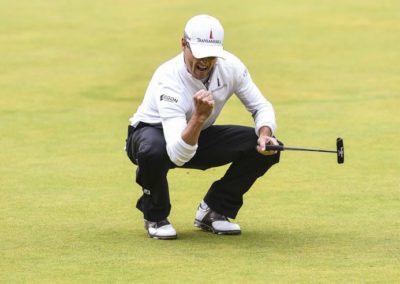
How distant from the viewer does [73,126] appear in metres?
11.0

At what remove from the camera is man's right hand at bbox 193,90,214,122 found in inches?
237

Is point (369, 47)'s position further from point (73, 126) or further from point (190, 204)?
point (190, 204)

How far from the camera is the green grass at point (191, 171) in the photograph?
6.08m

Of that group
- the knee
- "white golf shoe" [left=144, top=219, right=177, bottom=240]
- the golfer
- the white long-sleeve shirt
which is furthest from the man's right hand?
"white golf shoe" [left=144, top=219, right=177, bottom=240]

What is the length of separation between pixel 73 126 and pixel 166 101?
4.69 metres

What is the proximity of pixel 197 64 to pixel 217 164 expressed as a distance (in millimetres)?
730

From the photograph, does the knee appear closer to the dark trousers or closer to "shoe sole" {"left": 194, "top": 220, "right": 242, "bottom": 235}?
the dark trousers

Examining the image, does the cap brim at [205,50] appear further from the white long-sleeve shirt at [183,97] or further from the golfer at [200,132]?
the white long-sleeve shirt at [183,97]

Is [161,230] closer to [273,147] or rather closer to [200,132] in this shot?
[200,132]

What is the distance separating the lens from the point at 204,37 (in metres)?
6.30

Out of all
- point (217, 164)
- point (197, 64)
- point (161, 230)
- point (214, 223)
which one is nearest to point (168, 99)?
point (197, 64)

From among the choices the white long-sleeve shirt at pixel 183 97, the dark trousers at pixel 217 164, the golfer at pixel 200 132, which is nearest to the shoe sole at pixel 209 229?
the golfer at pixel 200 132

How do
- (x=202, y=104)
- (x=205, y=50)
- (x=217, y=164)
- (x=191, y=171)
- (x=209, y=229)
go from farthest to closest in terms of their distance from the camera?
(x=191, y=171), (x=209, y=229), (x=217, y=164), (x=205, y=50), (x=202, y=104)

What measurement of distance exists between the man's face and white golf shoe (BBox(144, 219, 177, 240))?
2.87 feet
